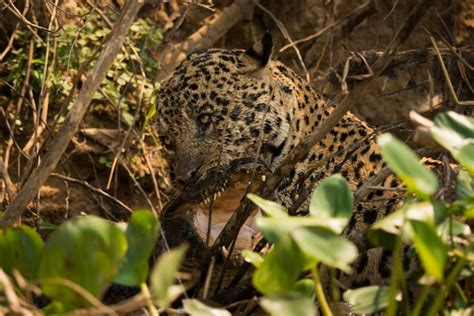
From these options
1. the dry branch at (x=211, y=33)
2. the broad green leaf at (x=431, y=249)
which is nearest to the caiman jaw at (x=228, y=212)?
the broad green leaf at (x=431, y=249)

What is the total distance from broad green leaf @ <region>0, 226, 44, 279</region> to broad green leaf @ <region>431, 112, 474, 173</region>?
1.15 m

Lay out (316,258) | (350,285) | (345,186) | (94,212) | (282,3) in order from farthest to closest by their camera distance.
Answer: (282,3) → (94,212) → (350,285) → (345,186) → (316,258)

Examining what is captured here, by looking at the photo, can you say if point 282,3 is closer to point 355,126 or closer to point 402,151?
point 355,126

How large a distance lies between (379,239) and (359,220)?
1522mm

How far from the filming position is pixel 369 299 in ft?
8.65

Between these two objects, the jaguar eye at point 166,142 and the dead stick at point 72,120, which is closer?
the dead stick at point 72,120

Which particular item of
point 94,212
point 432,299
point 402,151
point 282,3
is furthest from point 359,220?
point 282,3

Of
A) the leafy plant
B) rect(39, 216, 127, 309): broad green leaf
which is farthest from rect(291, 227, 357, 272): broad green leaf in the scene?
rect(39, 216, 127, 309): broad green leaf

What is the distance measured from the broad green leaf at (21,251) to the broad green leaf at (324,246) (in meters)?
0.74

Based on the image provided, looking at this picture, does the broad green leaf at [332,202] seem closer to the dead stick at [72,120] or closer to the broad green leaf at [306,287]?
the broad green leaf at [306,287]

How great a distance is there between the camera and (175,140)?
4.63 meters

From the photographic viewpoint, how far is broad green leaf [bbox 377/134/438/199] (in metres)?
2.49

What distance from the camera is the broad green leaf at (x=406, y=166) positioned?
8.18ft

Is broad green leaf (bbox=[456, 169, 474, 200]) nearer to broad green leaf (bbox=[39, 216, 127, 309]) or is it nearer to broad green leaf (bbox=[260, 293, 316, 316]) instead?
broad green leaf (bbox=[260, 293, 316, 316])
